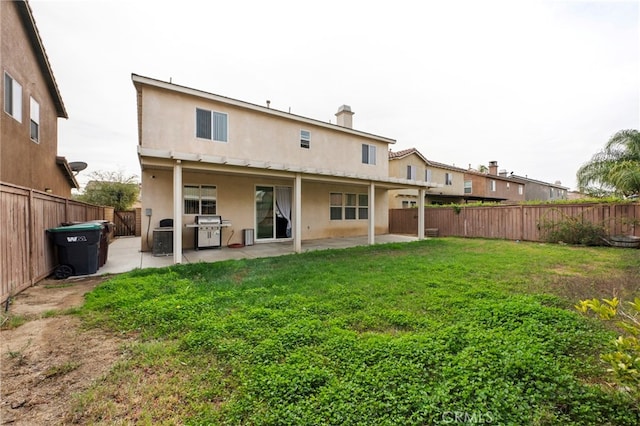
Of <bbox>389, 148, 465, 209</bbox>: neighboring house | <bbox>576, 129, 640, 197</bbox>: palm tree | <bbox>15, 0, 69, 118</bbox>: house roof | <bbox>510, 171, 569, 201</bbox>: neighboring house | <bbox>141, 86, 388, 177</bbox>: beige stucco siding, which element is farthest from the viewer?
<bbox>510, 171, 569, 201</bbox>: neighboring house

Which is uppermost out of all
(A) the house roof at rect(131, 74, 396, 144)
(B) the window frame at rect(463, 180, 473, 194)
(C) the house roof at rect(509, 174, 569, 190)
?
(A) the house roof at rect(131, 74, 396, 144)

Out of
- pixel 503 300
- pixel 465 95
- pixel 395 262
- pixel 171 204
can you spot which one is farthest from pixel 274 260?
pixel 465 95

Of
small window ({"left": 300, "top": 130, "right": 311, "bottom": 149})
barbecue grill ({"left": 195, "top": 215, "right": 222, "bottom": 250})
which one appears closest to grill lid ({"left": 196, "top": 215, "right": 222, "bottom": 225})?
barbecue grill ({"left": 195, "top": 215, "right": 222, "bottom": 250})

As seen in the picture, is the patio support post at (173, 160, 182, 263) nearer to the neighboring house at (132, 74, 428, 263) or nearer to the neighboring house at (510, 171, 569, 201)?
the neighboring house at (132, 74, 428, 263)

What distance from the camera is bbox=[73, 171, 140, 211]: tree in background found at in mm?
17953

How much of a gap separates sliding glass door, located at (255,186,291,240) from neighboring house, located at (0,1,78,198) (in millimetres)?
6893

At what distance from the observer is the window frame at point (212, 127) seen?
946 cm

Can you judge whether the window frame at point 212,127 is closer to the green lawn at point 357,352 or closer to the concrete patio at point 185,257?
the concrete patio at point 185,257

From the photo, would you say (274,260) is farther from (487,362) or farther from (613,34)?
(613,34)

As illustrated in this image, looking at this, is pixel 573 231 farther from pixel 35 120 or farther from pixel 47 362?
pixel 35 120

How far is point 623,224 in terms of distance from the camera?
9406 millimetres

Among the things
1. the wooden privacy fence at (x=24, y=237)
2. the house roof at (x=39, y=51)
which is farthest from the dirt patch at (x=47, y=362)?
the house roof at (x=39, y=51)

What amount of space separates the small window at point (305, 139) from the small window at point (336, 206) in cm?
268

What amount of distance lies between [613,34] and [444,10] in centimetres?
386
